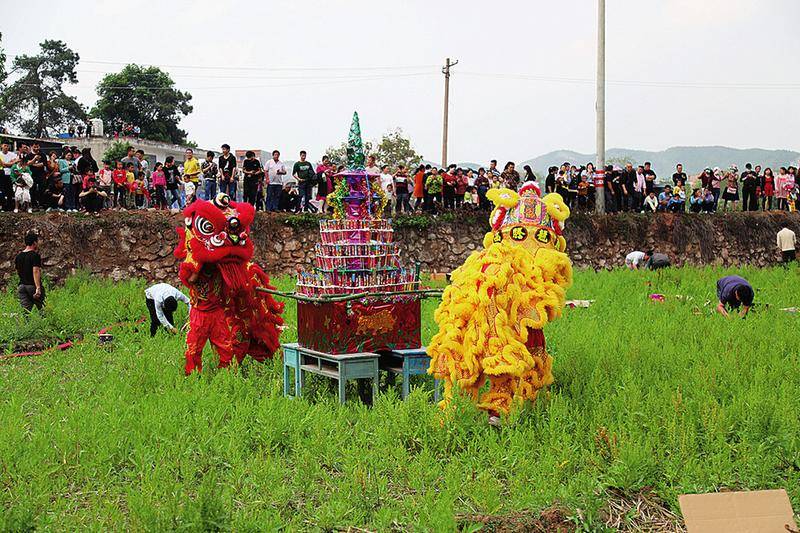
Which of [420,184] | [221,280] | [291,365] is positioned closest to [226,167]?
[420,184]

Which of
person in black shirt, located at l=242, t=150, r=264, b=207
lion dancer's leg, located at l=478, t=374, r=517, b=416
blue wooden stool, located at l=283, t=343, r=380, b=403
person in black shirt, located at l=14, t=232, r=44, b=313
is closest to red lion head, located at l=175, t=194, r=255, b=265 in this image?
blue wooden stool, located at l=283, t=343, r=380, b=403

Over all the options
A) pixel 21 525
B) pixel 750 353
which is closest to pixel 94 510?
pixel 21 525

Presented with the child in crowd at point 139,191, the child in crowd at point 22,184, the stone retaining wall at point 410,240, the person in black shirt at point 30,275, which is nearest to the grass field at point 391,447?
the person in black shirt at point 30,275

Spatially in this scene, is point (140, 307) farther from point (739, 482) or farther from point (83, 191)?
point (739, 482)

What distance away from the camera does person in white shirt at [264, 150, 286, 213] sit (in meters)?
17.4

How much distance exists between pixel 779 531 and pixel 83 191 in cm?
1450

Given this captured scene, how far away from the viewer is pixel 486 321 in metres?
6.33

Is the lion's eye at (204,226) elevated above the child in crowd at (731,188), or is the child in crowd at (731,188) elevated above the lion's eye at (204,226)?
the child in crowd at (731,188)

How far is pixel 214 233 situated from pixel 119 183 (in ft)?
32.2

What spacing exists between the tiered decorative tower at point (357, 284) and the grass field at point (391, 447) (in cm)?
62

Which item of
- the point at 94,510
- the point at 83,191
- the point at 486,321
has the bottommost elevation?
the point at 94,510

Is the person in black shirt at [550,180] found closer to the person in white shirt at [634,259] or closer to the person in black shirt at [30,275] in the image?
the person in white shirt at [634,259]

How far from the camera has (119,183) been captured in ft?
57.3

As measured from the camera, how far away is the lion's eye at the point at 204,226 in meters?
8.41
